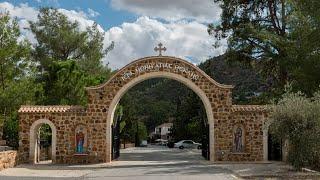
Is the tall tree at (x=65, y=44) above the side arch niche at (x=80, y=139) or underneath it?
above

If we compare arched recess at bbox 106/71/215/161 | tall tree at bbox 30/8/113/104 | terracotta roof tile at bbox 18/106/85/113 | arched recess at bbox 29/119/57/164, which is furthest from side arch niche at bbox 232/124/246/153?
tall tree at bbox 30/8/113/104

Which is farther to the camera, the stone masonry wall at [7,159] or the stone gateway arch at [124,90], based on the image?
the stone gateway arch at [124,90]

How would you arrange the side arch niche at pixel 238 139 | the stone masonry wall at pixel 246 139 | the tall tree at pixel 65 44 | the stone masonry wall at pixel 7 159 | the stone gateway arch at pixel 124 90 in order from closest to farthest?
the stone masonry wall at pixel 7 159 < the stone gateway arch at pixel 124 90 < the stone masonry wall at pixel 246 139 < the side arch niche at pixel 238 139 < the tall tree at pixel 65 44

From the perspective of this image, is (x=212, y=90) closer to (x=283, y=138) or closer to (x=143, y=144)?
(x=283, y=138)

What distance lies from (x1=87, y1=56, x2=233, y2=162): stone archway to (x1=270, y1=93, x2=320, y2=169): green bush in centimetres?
826

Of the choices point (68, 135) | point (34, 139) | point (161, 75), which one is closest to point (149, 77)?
point (161, 75)

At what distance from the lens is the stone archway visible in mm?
30953

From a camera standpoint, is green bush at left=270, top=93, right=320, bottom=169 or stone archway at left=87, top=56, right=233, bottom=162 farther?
stone archway at left=87, top=56, right=233, bottom=162

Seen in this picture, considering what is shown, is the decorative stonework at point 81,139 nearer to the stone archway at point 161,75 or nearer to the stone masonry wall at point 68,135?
the stone masonry wall at point 68,135

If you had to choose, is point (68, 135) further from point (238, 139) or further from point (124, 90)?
point (238, 139)

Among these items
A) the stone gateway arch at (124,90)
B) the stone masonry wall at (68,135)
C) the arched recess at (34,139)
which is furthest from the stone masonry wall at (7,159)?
the stone gateway arch at (124,90)

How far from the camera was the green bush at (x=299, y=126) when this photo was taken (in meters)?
22.1

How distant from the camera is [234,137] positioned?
3097cm

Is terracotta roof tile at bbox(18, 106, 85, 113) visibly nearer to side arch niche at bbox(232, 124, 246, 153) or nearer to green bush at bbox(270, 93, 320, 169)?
side arch niche at bbox(232, 124, 246, 153)
